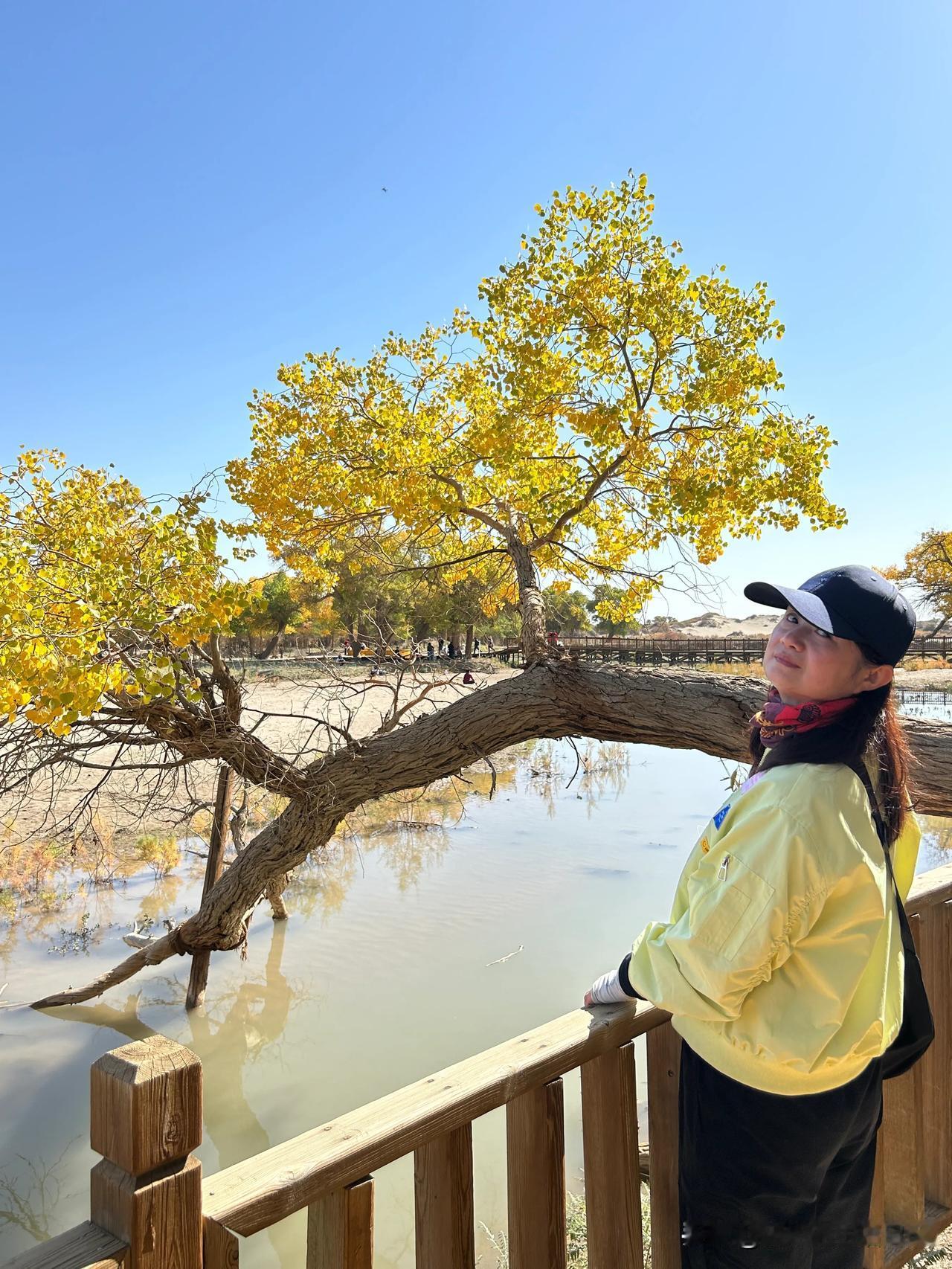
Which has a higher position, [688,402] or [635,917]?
[688,402]

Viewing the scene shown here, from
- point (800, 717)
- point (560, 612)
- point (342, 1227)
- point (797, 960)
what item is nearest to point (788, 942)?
point (797, 960)

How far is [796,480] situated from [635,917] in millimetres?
5722

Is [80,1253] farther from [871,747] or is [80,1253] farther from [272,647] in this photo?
[272,647]

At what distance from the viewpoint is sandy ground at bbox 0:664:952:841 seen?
5.97 meters

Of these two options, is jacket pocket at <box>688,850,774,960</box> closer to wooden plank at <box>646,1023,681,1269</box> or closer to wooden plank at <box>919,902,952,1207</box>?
wooden plank at <box>646,1023,681,1269</box>

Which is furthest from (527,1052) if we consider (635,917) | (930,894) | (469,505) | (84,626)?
(635,917)

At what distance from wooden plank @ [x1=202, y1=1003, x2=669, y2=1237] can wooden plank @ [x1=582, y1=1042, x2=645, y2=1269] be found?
53 mm

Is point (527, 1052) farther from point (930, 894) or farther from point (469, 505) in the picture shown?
point (469, 505)

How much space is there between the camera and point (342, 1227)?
1.11m

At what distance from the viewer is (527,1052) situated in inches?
52.3

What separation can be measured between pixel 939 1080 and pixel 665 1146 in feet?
3.07

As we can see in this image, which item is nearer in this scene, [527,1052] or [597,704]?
[527,1052]

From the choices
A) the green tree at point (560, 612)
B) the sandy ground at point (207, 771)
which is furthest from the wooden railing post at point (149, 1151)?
the green tree at point (560, 612)

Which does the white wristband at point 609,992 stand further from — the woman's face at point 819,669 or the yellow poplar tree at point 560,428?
the yellow poplar tree at point 560,428
